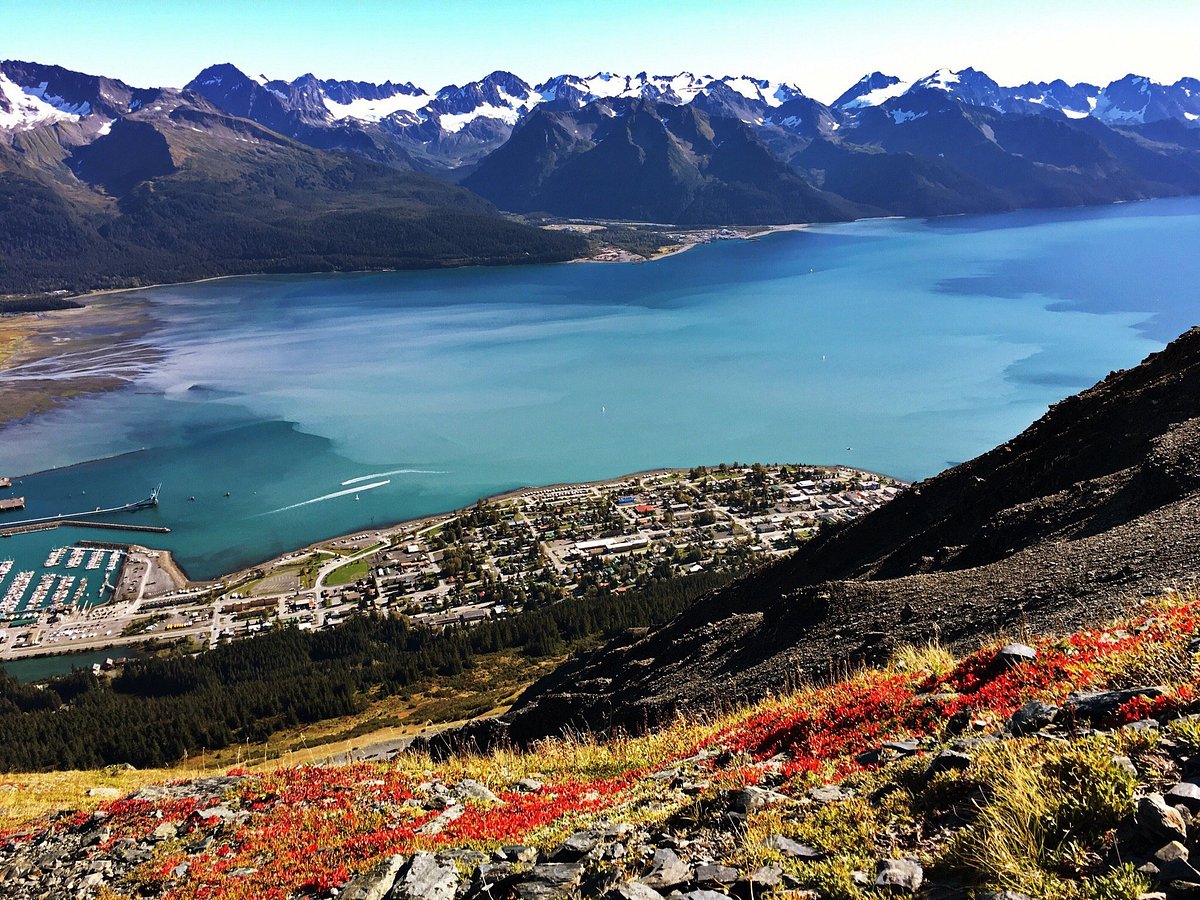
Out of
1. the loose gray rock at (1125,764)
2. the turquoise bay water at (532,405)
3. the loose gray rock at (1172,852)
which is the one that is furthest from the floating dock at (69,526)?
the loose gray rock at (1172,852)

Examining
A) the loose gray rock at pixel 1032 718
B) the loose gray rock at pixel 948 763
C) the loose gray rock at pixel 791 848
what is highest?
the loose gray rock at pixel 1032 718

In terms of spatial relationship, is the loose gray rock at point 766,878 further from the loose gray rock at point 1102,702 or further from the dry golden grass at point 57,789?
the dry golden grass at point 57,789

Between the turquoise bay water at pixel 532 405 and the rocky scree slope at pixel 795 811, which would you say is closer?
the rocky scree slope at pixel 795 811

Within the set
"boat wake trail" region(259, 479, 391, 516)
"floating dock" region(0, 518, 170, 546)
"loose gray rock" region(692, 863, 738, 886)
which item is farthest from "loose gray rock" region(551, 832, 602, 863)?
"floating dock" region(0, 518, 170, 546)

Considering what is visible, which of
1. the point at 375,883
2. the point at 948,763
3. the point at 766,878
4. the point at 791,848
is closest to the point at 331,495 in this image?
the point at 375,883

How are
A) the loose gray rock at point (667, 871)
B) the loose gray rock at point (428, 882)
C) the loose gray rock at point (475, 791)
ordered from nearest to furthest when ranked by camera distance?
the loose gray rock at point (667, 871) < the loose gray rock at point (428, 882) < the loose gray rock at point (475, 791)

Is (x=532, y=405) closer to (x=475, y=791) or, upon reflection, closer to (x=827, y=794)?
(x=475, y=791)

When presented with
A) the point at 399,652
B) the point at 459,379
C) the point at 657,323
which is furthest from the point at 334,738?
the point at 657,323
